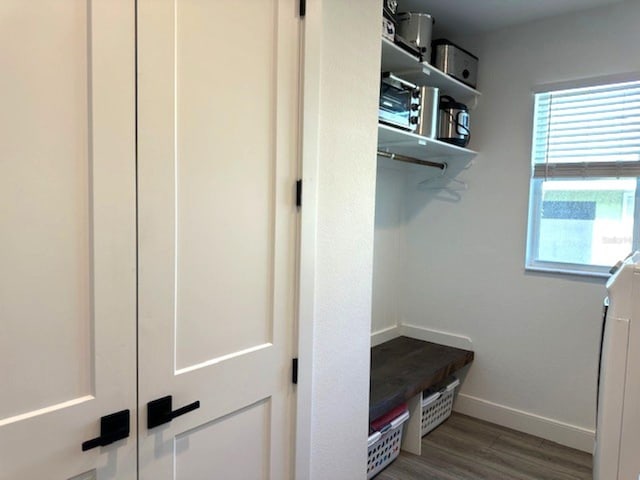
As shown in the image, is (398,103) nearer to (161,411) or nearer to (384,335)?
(384,335)

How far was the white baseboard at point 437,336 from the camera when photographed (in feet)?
10.4

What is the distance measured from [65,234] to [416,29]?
84.8 inches

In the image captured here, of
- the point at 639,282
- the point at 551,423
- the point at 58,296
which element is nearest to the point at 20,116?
the point at 58,296

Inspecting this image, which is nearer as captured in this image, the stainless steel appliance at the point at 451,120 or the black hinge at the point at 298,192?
the black hinge at the point at 298,192

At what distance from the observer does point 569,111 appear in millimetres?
2758

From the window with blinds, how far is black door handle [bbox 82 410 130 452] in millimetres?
2631

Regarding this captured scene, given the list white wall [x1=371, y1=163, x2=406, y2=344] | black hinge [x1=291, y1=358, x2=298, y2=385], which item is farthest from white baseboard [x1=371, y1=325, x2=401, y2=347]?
black hinge [x1=291, y1=358, x2=298, y2=385]

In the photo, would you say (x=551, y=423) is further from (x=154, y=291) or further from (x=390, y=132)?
(x=154, y=291)

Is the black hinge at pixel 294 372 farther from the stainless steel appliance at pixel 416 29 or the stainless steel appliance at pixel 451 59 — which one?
the stainless steel appliance at pixel 451 59

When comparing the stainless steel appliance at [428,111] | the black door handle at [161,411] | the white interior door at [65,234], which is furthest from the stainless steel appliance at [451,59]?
the black door handle at [161,411]

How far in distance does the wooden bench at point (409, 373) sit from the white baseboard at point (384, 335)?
0.04m

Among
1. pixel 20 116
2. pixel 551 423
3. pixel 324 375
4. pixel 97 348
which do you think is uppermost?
pixel 20 116

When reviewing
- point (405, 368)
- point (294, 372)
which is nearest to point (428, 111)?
point (405, 368)

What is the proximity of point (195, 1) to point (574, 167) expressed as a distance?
2472 millimetres
